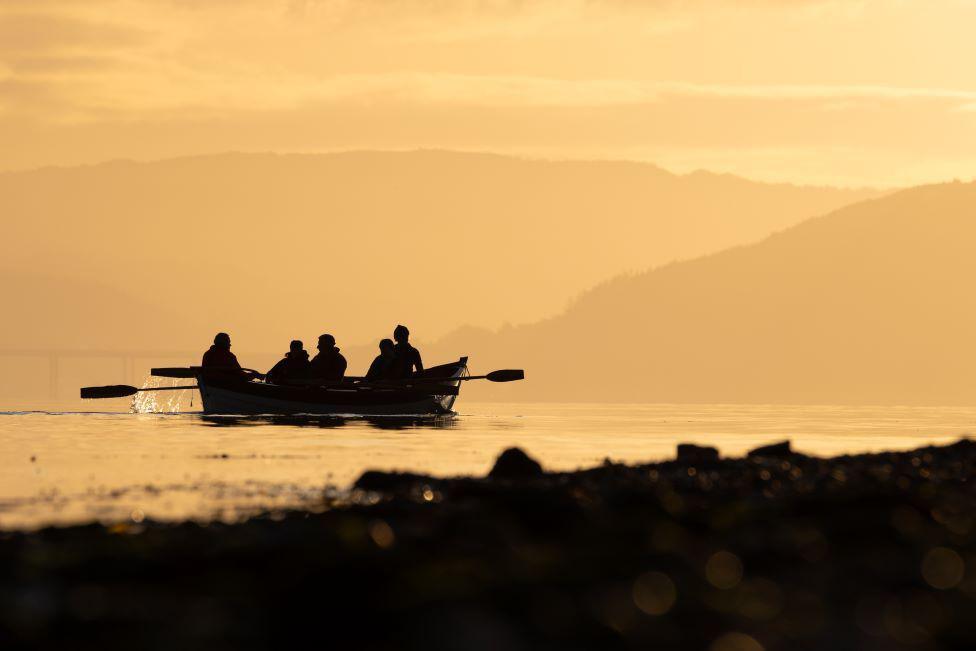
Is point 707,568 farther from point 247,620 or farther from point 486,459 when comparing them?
point 486,459

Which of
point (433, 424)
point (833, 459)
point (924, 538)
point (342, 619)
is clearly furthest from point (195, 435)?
point (342, 619)

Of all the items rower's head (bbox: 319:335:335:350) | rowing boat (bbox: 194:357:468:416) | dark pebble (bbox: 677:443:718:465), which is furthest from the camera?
rowing boat (bbox: 194:357:468:416)

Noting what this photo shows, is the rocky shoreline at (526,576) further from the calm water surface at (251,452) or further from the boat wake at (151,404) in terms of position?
the boat wake at (151,404)

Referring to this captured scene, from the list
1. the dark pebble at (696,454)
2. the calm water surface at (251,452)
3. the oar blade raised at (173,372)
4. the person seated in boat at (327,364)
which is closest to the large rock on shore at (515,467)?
the calm water surface at (251,452)

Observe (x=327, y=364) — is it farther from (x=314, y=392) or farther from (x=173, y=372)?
(x=173, y=372)

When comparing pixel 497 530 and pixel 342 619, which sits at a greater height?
pixel 497 530

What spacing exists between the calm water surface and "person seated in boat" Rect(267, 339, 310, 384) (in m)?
1.94

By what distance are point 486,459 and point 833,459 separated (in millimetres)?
7170

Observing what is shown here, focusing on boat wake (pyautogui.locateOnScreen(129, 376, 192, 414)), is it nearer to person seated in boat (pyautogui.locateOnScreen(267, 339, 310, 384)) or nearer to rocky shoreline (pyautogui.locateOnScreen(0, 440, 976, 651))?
person seated in boat (pyautogui.locateOnScreen(267, 339, 310, 384))

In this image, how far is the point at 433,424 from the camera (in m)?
47.4

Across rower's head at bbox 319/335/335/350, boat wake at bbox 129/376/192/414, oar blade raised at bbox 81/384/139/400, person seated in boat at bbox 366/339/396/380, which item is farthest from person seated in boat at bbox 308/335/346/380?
boat wake at bbox 129/376/192/414

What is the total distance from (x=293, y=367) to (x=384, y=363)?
3073 mm

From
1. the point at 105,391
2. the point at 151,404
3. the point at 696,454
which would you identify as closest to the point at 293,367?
the point at 105,391

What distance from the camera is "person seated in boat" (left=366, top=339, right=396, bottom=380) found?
49938mm
